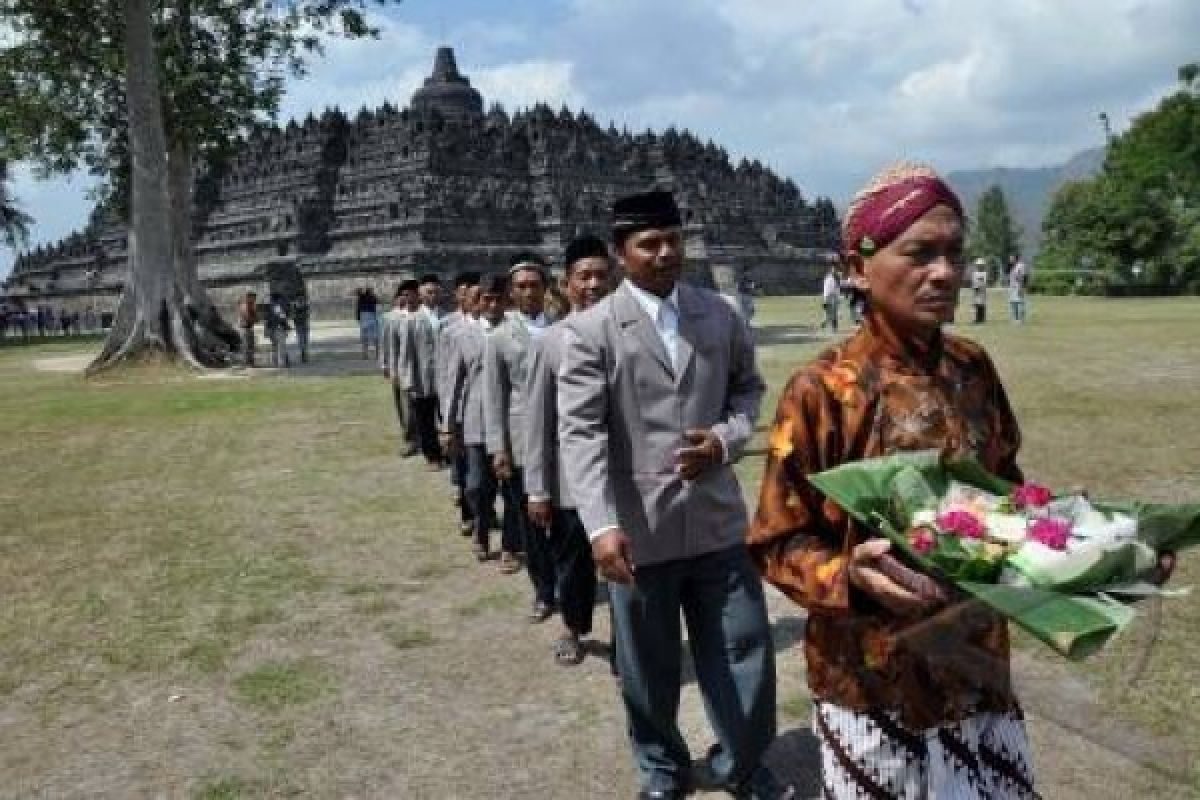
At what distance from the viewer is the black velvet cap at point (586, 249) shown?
16.5 feet

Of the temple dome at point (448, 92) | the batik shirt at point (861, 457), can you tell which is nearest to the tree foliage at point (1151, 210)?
the temple dome at point (448, 92)

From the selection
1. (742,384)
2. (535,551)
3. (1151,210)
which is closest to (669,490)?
(742,384)

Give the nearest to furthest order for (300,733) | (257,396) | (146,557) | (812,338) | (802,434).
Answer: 1. (802,434)
2. (300,733)
3. (146,557)
4. (257,396)
5. (812,338)

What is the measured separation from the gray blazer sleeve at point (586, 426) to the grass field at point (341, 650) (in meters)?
1.14

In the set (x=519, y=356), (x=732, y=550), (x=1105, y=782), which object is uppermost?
(x=519, y=356)

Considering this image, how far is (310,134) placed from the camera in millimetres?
50469

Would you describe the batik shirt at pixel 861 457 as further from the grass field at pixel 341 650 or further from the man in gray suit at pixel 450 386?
the man in gray suit at pixel 450 386

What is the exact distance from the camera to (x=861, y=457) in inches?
88.3

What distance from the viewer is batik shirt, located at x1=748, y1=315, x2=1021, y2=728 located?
221cm

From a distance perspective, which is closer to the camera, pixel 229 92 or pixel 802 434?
pixel 802 434

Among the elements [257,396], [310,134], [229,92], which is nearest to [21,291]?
[310,134]

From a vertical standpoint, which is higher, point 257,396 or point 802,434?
point 802,434

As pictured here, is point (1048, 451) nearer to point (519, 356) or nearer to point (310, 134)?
point (519, 356)

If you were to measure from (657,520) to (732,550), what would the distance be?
0.30m
